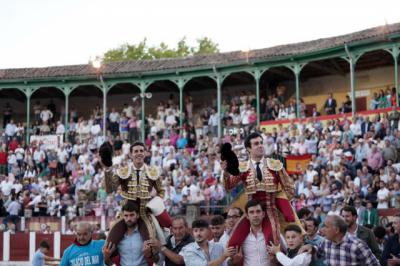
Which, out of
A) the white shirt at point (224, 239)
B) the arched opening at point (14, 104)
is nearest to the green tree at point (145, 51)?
the arched opening at point (14, 104)

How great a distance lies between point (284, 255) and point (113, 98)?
23634mm

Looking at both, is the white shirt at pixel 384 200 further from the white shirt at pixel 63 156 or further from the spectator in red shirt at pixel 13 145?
the spectator in red shirt at pixel 13 145

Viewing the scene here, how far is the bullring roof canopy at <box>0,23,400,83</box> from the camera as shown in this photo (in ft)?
68.0

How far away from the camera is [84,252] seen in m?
7.06

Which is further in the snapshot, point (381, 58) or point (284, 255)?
point (381, 58)

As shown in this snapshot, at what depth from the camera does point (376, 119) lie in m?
17.6

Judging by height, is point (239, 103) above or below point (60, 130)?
above

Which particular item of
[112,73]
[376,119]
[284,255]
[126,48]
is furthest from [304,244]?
[126,48]

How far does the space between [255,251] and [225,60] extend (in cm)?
1832

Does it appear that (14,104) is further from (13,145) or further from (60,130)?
(13,145)

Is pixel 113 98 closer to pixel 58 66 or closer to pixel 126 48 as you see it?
pixel 58 66

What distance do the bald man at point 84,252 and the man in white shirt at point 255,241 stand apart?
1.53 m

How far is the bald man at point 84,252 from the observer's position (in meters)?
7.04

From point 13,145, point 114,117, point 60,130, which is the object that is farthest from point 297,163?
point 13,145
